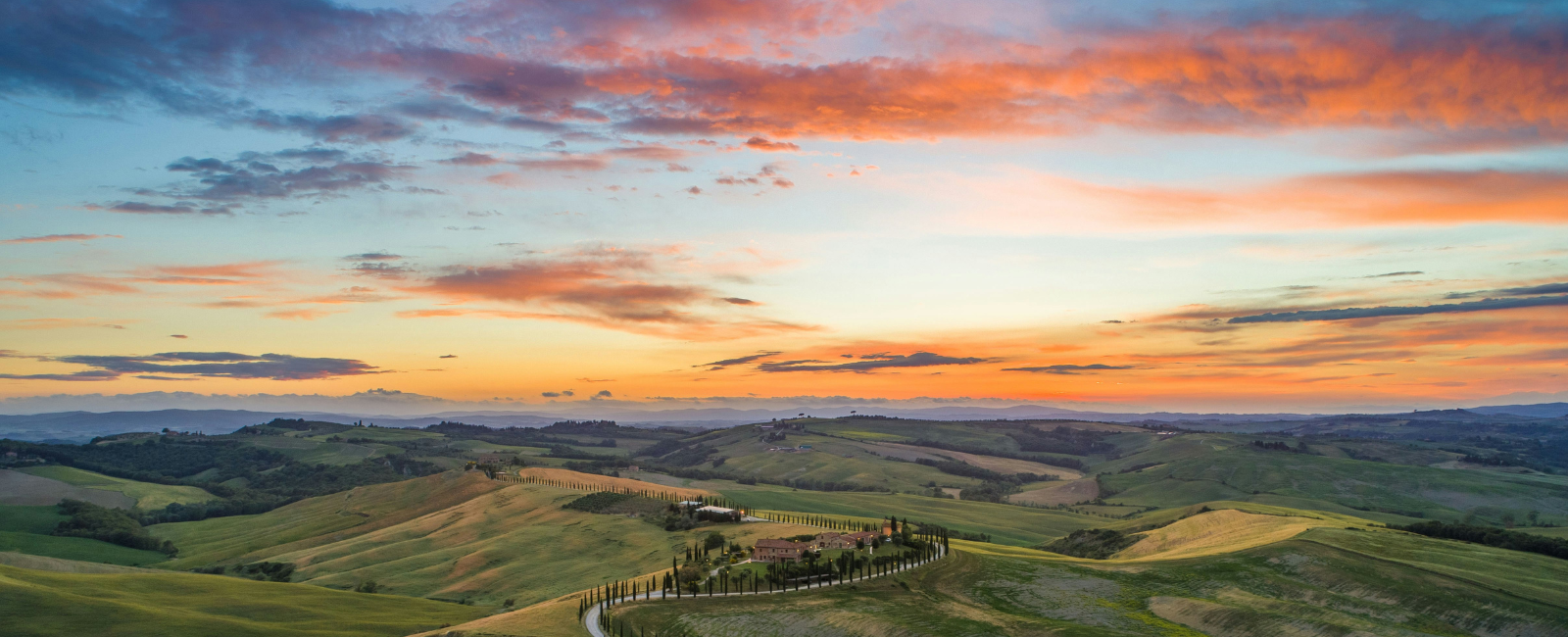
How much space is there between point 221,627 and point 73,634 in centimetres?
1408

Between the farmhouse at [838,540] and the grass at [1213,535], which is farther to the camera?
the grass at [1213,535]

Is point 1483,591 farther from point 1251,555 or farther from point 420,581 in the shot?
point 420,581

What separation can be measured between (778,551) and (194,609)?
78990 millimetres

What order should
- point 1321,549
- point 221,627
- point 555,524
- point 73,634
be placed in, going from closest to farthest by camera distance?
point 73,634, point 221,627, point 1321,549, point 555,524

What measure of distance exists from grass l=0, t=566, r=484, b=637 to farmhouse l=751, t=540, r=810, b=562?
142 feet

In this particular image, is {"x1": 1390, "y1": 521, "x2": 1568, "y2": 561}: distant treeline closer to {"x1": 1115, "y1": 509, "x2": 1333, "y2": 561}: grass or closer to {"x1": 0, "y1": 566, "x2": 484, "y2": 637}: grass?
{"x1": 1115, "y1": 509, "x2": 1333, "y2": 561}: grass

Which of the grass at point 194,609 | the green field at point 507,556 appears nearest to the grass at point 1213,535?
the green field at point 507,556

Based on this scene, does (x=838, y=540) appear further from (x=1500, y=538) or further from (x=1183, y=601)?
(x=1500, y=538)

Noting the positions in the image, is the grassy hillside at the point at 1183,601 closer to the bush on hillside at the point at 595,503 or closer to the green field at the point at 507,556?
the green field at the point at 507,556

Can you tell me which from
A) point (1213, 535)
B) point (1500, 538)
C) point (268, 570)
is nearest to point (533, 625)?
point (1213, 535)

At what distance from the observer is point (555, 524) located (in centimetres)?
17738

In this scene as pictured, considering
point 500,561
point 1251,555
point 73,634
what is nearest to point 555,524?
point 500,561

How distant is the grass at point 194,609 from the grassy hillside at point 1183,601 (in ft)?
145

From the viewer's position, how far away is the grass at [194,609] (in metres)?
95.6
